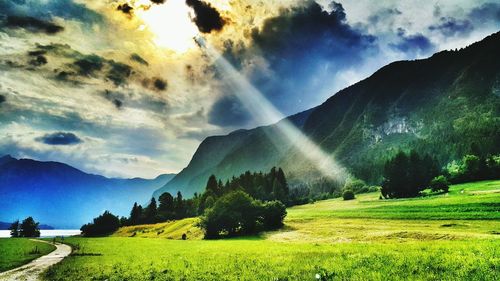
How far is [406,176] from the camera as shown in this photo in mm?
109312

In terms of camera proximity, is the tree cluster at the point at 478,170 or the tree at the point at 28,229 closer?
the tree cluster at the point at 478,170

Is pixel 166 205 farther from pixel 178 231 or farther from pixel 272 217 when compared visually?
pixel 272 217

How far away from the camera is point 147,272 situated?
84.3 feet

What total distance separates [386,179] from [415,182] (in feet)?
31.1

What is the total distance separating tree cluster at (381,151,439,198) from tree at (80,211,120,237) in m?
121

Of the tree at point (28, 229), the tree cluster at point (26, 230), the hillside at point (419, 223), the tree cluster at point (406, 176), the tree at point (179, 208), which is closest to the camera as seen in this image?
the hillside at point (419, 223)

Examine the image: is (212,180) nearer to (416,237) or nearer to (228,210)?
(228,210)

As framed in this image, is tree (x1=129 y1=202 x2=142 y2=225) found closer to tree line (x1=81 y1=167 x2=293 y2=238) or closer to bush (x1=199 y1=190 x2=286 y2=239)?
tree line (x1=81 y1=167 x2=293 y2=238)

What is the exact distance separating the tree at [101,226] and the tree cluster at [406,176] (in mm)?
120885

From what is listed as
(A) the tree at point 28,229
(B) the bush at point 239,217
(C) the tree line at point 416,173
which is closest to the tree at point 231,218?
(B) the bush at point 239,217

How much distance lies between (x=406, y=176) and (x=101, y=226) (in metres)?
131

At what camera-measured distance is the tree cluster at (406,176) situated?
357 feet

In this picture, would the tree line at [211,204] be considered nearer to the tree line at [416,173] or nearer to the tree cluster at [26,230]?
the tree cluster at [26,230]


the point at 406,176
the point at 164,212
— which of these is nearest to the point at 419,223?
the point at 406,176
